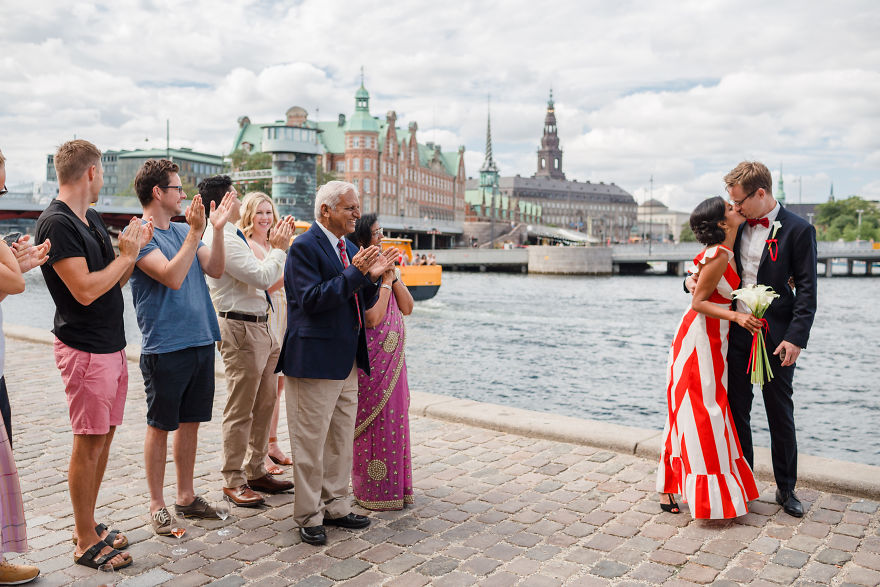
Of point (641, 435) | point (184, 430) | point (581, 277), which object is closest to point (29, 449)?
point (184, 430)

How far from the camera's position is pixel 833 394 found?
43.8 feet

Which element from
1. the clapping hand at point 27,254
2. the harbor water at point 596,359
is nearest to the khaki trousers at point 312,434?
the clapping hand at point 27,254

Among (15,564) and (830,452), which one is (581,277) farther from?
(15,564)

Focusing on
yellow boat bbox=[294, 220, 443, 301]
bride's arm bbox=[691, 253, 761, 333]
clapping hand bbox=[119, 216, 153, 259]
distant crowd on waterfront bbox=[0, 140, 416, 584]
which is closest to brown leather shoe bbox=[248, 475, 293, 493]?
distant crowd on waterfront bbox=[0, 140, 416, 584]

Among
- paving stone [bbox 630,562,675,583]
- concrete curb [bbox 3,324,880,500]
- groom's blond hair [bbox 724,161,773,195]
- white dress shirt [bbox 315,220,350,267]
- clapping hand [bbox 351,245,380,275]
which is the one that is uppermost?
groom's blond hair [bbox 724,161,773,195]

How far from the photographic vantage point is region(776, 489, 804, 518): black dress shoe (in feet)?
13.5

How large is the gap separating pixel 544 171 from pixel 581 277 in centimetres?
12638

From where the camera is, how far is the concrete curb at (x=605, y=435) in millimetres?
4539

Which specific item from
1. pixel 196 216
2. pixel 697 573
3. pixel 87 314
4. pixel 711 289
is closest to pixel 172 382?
pixel 87 314

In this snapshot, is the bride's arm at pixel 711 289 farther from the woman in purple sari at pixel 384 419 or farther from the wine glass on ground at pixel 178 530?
the wine glass on ground at pixel 178 530

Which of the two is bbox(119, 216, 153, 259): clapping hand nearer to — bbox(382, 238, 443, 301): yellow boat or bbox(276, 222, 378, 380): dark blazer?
bbox(276, 222, 378, 380): dark blazer

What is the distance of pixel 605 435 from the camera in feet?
18.3

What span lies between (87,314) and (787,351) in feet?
11.6

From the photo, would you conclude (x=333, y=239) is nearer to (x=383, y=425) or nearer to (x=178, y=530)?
(x=383, y=425)
